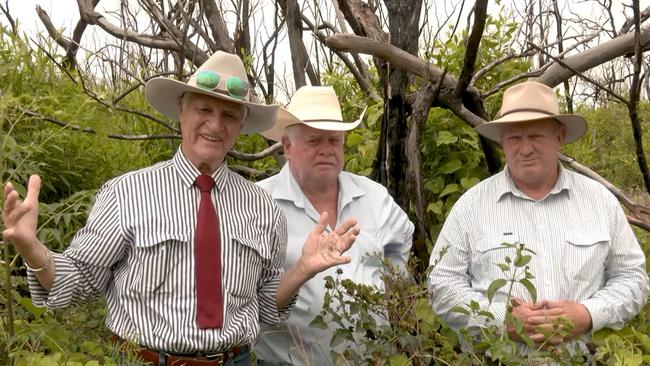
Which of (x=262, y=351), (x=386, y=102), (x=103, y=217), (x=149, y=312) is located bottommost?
(x=262, y=351)

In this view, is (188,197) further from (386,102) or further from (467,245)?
(386,102)

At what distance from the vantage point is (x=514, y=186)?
14.5 feet

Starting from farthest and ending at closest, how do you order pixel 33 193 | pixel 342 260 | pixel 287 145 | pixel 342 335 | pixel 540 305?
pixel 287 145, pixel 540 305, pixel 342 335, pixel 342 260, pixel 33 193

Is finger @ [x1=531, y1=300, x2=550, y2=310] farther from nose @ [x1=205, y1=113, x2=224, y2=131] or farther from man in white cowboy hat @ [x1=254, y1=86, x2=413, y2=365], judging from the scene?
nose @ [x1=205, y1=113, x2=224, y2=131]

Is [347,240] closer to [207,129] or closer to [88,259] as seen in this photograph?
[207,129]

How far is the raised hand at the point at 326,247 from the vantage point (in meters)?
3.56

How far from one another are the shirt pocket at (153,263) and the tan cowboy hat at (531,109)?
1.75 m

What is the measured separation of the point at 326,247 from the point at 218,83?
745 millimetres

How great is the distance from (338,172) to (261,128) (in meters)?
0.55

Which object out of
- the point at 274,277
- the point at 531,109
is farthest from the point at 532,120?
the point at 274,277

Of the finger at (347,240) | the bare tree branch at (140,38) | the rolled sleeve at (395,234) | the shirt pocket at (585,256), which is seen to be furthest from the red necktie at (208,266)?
the bare tree branch at (140,38)

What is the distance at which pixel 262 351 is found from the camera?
427cm

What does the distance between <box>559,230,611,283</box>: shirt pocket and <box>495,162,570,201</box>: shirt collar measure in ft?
0.74

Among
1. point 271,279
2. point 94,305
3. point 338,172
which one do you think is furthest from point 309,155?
point 94,305
